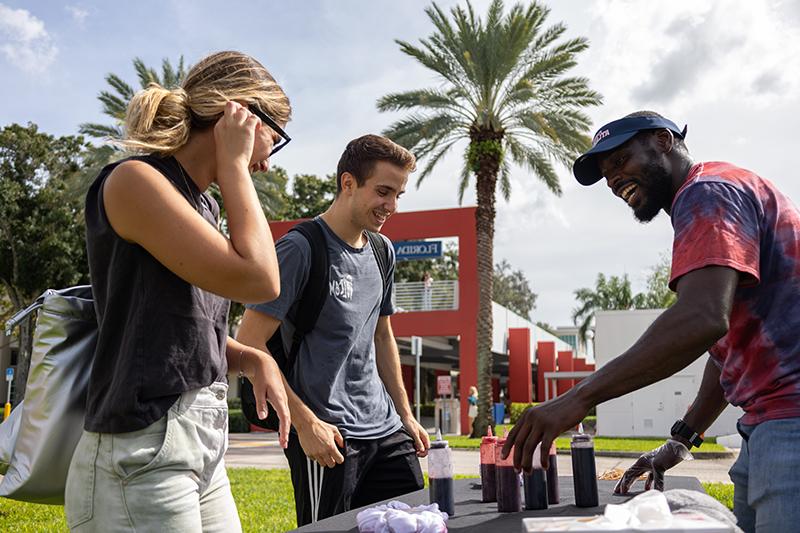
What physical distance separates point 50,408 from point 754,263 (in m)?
1.64

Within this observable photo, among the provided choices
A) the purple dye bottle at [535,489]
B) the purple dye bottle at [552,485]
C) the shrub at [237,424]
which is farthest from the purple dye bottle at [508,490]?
the shrub at [237,424]

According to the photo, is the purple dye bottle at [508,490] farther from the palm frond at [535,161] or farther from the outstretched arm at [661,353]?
the palm frond at [535,161]

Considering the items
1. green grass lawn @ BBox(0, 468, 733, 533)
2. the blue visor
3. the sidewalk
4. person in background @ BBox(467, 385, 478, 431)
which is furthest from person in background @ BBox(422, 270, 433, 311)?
the blue visor

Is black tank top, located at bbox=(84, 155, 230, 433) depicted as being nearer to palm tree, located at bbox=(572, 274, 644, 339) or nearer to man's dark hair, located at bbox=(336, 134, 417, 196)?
man's dark hair, located at bbox=(336, 134, 417, 196)

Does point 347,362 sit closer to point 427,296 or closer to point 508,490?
point 508,490

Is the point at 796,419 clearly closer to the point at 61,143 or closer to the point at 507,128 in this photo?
the point at 507,128

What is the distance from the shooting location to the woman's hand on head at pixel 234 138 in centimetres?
183

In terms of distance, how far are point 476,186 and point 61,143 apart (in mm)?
19591

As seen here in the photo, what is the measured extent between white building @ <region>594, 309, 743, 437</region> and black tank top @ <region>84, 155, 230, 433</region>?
2287cm

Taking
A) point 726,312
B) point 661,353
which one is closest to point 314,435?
point 661,353

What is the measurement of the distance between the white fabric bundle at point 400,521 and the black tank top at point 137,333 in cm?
61

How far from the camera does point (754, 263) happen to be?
71.8 inches

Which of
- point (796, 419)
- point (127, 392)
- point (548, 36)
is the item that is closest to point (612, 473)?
point (796, 419)

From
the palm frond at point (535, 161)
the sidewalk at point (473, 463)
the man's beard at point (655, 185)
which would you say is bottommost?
the sidewalk at point (473, 463)
